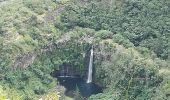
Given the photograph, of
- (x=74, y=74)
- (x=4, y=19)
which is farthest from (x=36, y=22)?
(x=74, y=74)

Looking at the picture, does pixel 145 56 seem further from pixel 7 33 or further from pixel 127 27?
pixel 7 33

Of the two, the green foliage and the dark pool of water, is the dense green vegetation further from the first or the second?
the dark pool of water

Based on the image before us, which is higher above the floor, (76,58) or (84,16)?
(84,16)

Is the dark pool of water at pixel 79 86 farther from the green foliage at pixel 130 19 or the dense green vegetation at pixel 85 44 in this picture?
the green foliage at pixel 130 19

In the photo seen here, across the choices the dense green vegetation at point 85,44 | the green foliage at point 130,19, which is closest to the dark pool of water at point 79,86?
the dense green vegetation at point 85,44

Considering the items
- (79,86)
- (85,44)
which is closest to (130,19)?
(85,44)

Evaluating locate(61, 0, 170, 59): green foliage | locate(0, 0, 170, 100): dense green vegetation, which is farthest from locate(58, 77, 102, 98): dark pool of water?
locate(61, 0, 170, 59): green foliage
